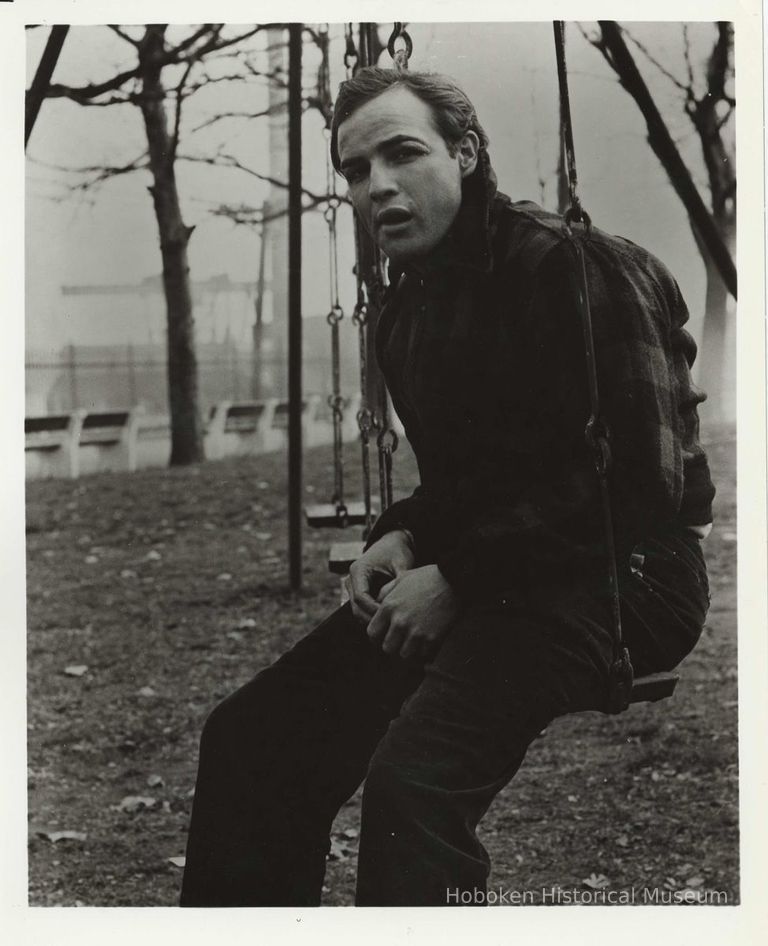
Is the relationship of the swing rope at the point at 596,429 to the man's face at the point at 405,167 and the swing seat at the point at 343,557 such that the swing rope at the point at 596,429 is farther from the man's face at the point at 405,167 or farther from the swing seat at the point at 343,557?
the swing seat at the point at 343,557

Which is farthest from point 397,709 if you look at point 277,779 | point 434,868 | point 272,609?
point 272,609

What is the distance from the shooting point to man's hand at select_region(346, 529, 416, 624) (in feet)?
5.18

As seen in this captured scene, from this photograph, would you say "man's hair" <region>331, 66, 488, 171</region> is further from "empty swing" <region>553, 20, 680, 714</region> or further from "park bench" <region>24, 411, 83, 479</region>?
"park bench" <region>24, 411, 83, 479</region>

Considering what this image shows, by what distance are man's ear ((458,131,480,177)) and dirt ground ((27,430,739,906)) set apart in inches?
29.5

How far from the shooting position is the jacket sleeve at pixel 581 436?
1.38 metres

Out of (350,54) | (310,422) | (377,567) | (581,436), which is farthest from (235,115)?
(310,422)

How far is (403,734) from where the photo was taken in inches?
52.2

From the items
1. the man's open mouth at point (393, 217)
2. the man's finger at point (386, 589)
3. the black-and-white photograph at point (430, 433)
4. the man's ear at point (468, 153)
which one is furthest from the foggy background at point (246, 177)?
the man's finger at point (386, 589)

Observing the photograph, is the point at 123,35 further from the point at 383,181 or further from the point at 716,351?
the point at 716,351

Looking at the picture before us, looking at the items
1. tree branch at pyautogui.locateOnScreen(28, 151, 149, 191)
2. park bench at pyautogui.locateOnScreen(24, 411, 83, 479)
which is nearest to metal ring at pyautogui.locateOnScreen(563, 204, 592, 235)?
tree branch at pyautogui.locateOnScreen(28, 151, 149, 191)

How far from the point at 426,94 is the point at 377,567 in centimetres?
63

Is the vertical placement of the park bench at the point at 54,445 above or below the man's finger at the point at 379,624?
above

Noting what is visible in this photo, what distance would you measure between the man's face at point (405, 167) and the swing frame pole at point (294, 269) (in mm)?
603

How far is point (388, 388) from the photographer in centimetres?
168
